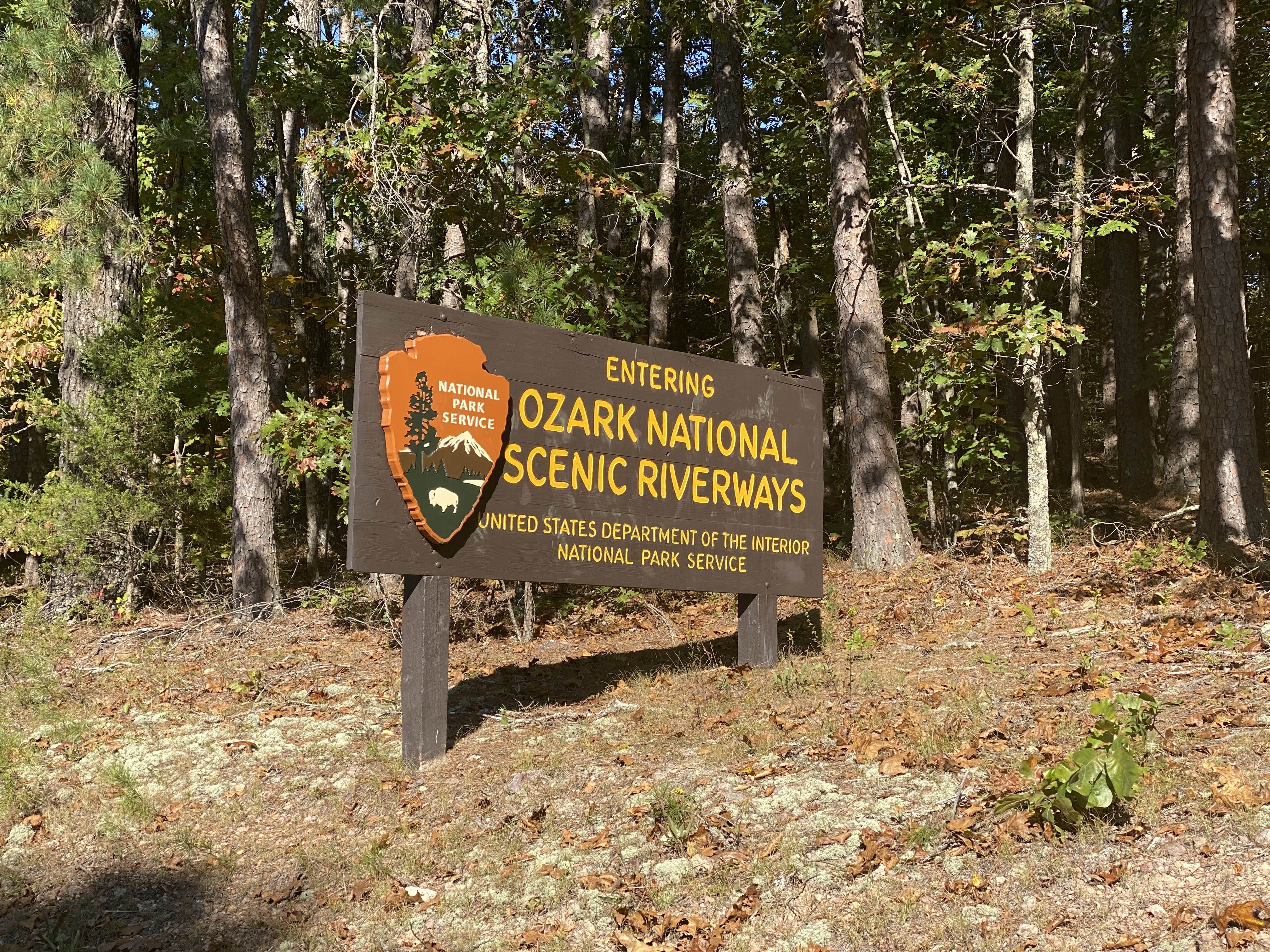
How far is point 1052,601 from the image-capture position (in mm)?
9977

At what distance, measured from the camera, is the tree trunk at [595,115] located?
13.6 meters

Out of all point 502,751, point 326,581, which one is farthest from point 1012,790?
point 326,581

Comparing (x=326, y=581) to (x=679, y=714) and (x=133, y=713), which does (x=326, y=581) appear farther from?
(x=679, y=714)

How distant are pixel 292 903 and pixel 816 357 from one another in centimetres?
1661

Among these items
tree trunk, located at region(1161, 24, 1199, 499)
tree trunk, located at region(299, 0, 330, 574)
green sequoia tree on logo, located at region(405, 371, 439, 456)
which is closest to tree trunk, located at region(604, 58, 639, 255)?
tree trunk, located at region(299, 0, 330, 574)

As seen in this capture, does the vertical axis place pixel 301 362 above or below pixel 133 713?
above

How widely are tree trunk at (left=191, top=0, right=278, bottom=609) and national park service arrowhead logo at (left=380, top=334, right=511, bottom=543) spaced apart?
572 centimetres

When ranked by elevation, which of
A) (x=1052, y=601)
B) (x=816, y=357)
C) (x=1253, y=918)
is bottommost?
(x=1253, y=918)

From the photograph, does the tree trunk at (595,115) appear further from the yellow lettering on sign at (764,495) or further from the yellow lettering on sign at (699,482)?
the yellow lettering on sign at (699,482)

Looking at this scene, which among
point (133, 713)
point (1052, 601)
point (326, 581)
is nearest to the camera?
point (133, 713)

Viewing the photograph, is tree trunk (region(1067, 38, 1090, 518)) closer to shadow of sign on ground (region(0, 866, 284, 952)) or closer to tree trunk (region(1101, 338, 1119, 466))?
tree trunk (region(1101, 338, 1119, 466))

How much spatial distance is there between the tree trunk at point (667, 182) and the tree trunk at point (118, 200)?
25.7 ft

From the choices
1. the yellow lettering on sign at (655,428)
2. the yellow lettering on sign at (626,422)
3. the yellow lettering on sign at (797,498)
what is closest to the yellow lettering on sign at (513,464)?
the yellow lettering on sign at (626,422)

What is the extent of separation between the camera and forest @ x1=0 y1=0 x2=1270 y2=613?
11.4 m
